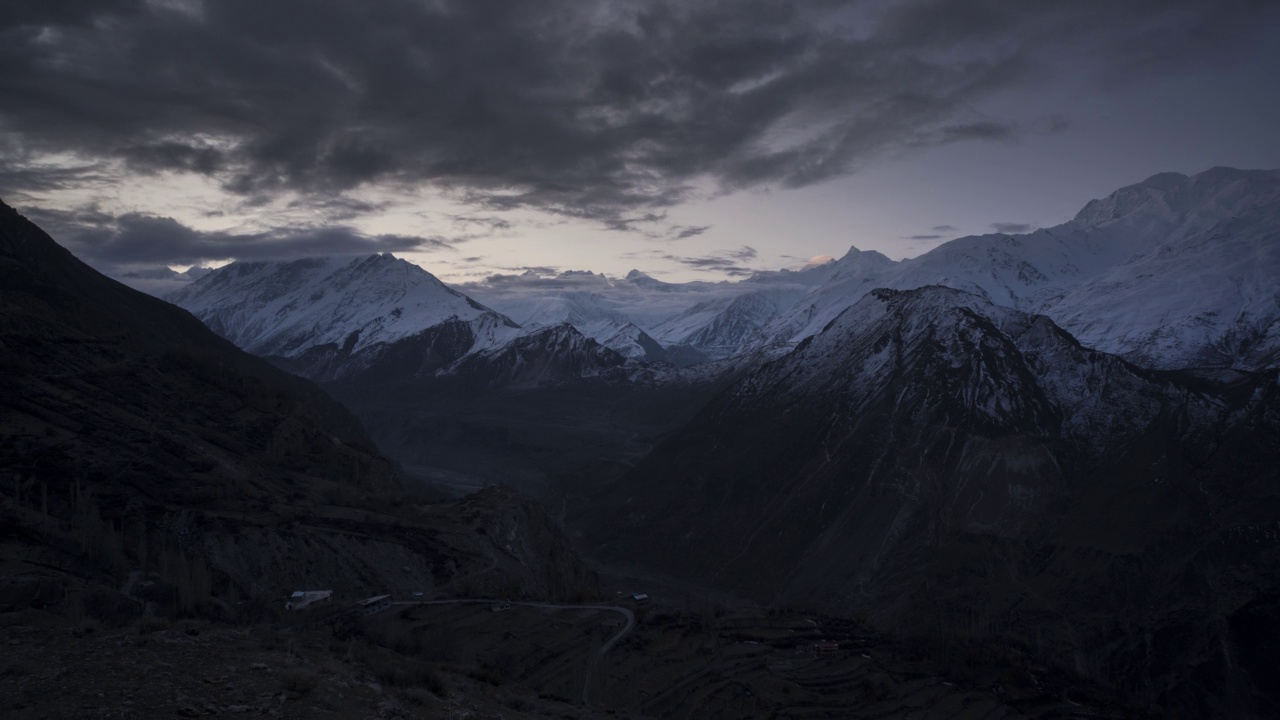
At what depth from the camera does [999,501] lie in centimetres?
8775

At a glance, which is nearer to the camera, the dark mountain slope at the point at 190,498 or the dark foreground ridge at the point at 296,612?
the dark foreground ridge at the point at 296,612

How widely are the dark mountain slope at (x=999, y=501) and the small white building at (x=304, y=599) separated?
41.0 metres

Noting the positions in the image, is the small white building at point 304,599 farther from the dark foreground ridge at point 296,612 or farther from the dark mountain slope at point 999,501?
the dark mountain slope at point 999,501

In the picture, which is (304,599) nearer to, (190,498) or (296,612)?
(296,612)

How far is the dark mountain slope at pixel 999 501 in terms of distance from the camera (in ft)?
224

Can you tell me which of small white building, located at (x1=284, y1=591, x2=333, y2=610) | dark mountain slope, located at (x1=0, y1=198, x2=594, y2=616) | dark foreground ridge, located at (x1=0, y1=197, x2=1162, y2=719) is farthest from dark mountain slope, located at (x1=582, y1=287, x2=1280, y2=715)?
small white building, located at (x1=284, y1=591, x2=333, y2=610)

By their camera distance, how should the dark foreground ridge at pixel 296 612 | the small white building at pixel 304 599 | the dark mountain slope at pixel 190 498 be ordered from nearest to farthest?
1. the dark foreground ridge at pixel 296 612
2. the dark mountain slope at pixel 190 498
3. the small white building at pixel 304 599

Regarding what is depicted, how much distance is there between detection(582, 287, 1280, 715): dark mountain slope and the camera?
6812 cm

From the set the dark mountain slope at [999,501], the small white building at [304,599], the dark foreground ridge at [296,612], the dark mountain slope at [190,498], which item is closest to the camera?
the dark foreground ridge at [296,612]

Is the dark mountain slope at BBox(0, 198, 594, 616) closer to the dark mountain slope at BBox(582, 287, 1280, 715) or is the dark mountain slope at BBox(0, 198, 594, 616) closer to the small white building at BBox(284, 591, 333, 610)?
the small white building at BBox(284, 591, 333, 610)

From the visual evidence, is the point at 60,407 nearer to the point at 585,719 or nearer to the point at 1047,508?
the point at 585,719

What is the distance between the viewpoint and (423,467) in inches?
7087

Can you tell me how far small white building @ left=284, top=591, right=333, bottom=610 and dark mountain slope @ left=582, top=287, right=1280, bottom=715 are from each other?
41.0 meters

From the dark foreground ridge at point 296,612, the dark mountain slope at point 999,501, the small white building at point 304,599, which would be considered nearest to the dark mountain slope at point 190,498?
the dark foreground ridge at point 296,612
